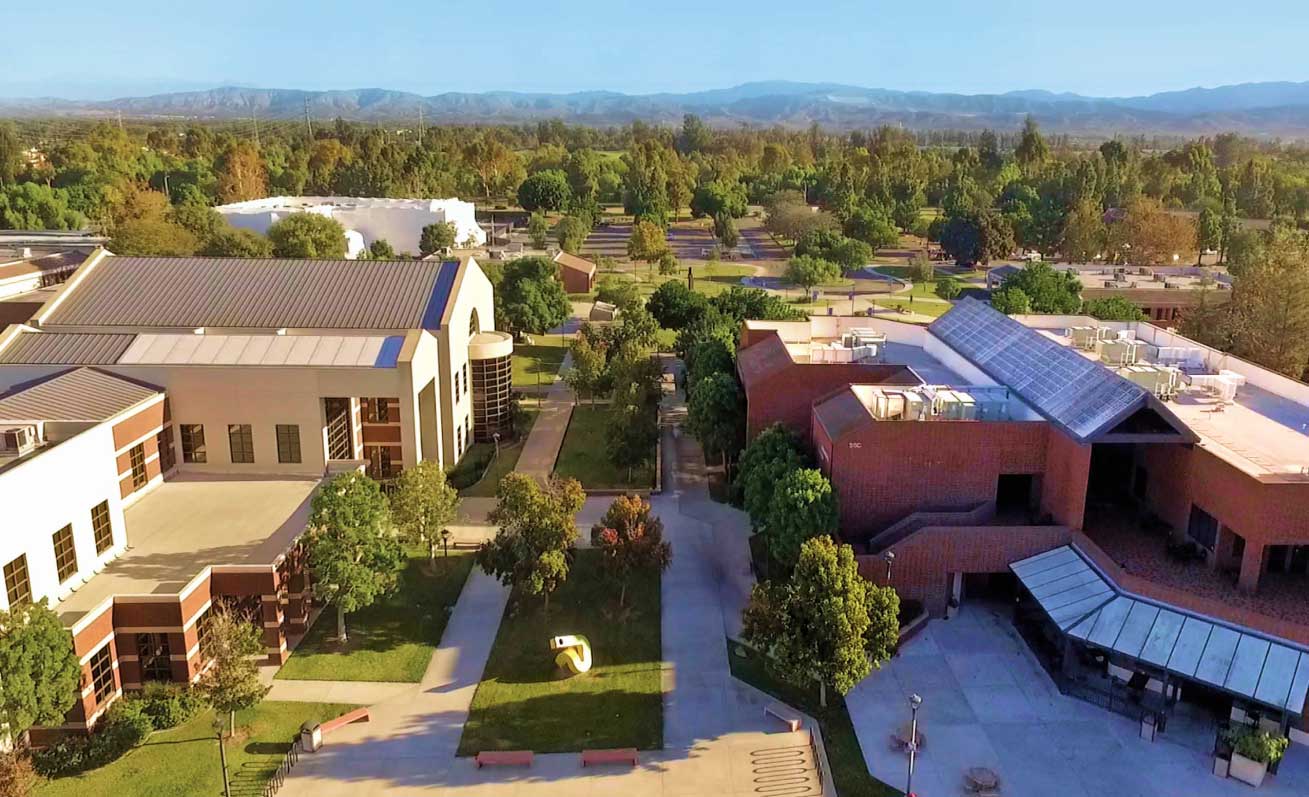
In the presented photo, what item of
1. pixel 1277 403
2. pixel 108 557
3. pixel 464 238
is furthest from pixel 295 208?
pixel 1277 403

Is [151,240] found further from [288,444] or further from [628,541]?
[628,541]

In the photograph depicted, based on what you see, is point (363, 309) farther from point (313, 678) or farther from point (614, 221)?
point (614, 221)

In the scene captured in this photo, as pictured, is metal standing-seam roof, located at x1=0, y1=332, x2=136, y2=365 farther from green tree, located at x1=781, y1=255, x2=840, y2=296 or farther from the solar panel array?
green tree, located at x1=781, y1=255, x2=840, y2=296

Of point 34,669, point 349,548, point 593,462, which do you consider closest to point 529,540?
point 349,548

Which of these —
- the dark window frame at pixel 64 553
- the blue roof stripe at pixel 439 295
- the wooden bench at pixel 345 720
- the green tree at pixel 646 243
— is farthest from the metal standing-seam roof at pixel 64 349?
the green tree at pixel 646 243

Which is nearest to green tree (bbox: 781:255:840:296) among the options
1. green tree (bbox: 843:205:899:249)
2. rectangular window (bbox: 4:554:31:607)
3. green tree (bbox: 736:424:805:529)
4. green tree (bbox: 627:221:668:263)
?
green tree (bbox: 627:221:668:263)

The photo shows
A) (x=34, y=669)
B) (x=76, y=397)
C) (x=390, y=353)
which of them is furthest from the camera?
(x=390, y=353)
